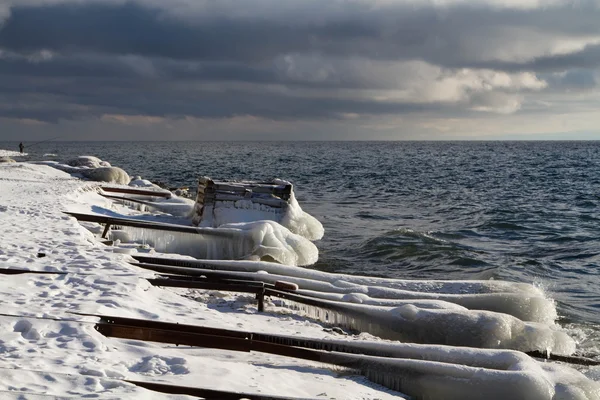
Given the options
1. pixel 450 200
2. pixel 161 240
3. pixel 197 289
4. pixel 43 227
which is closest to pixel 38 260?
pixel 197 289

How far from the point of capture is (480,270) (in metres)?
A: 16.8

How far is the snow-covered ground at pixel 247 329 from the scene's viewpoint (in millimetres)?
5930

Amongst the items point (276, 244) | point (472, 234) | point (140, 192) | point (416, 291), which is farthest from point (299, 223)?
point (416, 291)

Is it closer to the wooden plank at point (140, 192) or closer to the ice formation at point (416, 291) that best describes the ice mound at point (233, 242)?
the ice formation at point (416, 291)

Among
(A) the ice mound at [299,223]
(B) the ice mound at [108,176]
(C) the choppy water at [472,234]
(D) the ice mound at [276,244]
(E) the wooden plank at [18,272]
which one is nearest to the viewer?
(E) the wooden plank at [18,272]

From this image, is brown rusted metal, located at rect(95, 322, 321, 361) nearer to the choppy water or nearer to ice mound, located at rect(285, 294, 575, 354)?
ice mound, located at rect(285, 294, 575, 354)

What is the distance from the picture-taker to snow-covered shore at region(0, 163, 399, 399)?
552 cm

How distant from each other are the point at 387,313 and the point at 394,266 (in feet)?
26.3

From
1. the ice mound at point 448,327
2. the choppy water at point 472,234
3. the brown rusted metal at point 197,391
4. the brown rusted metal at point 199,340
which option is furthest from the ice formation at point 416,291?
the brown rusted metal at point 197,391

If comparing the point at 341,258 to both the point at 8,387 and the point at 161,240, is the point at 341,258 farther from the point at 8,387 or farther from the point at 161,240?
the point at 8,387

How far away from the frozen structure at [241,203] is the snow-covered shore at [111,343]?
683 cm

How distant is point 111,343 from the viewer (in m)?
6.57

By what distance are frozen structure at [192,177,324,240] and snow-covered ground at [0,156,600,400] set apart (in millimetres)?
5437

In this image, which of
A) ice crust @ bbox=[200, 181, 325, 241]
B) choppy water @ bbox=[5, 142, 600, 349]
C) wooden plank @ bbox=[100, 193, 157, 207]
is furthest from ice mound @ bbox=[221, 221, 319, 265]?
wooden plank @ bbox=[100, 193, 157, 207]
